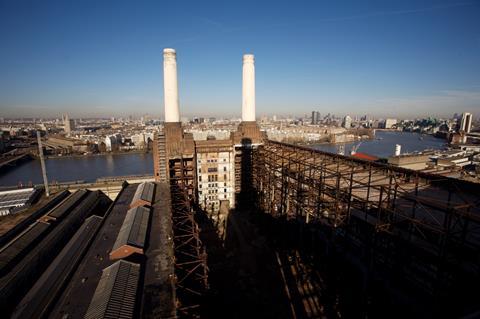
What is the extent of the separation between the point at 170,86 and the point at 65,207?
9.10m

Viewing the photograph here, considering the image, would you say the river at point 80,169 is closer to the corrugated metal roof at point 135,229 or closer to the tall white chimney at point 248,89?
the tall white chimney at point 248,89

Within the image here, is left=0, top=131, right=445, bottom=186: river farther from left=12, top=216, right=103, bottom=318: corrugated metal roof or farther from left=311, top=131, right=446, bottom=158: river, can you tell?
left=311, top=131, right=446, bottom=158: river

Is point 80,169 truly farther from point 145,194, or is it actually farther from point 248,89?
point 248,89

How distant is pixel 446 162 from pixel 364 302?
2537 cm

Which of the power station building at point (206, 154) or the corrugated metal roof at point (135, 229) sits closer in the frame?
the corrugated metal roof at point (135, 229)

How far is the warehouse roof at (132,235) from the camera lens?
7035 millimetres

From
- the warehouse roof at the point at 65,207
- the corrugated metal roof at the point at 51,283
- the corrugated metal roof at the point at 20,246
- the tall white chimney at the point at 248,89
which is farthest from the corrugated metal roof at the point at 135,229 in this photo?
the tall white chimney at the point at 248,89

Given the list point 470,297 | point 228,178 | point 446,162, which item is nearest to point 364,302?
point 470,297

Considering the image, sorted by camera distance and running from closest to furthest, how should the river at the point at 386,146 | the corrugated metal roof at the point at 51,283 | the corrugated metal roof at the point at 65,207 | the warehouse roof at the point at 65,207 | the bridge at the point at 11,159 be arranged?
the corrugated metal roof at the point at 51,283, the warehouse roof at the point at 65,207, the corrugated metal roof at the point at 65,207, the bridge at the point at 11,159, the river at the point at 386,146

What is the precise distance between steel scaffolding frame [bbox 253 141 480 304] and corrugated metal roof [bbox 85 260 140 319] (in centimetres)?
640

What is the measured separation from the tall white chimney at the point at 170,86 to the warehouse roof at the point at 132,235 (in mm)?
5332

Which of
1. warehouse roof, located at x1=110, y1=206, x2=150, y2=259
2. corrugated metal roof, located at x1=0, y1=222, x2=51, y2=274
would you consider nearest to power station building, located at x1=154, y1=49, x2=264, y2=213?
warehouse roof, located at x1=110, y1=206, x2=150, y2=259

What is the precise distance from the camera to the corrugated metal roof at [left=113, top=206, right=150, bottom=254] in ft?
24.1

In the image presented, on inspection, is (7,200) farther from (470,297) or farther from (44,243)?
(470,297)
